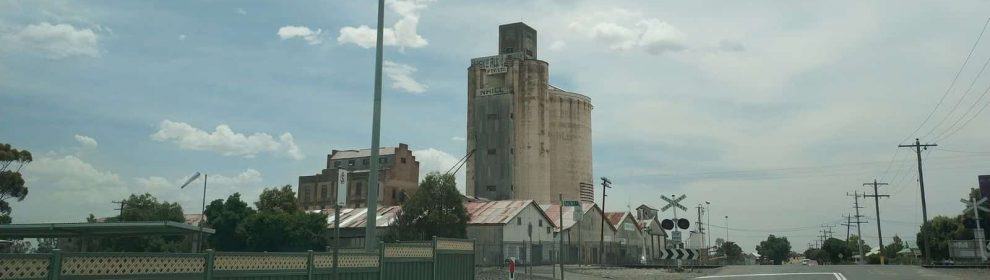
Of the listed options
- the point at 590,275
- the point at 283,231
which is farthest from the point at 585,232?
the point at 590,275

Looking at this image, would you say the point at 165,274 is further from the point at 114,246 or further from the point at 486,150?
the point at 486,150

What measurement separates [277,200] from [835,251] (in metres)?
104

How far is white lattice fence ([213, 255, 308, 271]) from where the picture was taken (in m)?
12.3

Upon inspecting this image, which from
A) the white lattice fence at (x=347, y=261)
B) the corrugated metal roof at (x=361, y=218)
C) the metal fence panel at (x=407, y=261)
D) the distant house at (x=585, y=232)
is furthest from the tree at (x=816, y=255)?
the white lattice fence at (x=347, y=261)

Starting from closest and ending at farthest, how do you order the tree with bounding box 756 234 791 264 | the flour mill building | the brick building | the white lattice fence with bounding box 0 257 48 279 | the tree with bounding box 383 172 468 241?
1. the white lattice fence with bounding box 0 257 48 279
2. the tree with bounding box 383 172 468 241
3. the flour mill building
4. the brick building
5. the tree with bounding box 756 234 791 264

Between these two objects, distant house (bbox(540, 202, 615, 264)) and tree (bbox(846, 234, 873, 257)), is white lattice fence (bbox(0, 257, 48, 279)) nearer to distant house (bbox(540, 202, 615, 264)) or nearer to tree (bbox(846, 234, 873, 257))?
distant house (bbox(540, 202, 615, 264))

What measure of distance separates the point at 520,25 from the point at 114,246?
192 feet

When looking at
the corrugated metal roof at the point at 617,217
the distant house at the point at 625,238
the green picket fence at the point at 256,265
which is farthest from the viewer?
the corrugated metal roof at the point at 617,217

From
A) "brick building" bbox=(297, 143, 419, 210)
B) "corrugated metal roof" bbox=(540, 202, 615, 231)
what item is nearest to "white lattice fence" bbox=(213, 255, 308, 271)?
"corrugated metal roof" bbox=(540, 202, 615, 231)

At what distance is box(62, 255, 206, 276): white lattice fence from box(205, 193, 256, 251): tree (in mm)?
57984

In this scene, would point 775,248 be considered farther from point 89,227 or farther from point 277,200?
point 89,227

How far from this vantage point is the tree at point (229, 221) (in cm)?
6706

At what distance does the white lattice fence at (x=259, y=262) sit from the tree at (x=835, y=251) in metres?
134

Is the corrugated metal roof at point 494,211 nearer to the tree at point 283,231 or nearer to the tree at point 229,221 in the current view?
the tree at point 283,231
